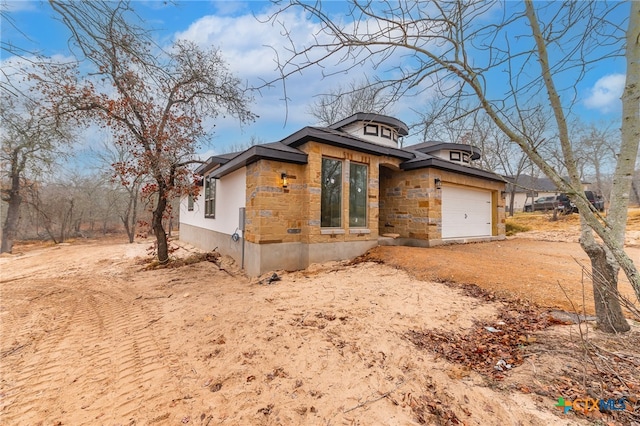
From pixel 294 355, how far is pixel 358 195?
18.1 feet

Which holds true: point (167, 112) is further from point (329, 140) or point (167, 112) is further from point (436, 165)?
point (436, 165)

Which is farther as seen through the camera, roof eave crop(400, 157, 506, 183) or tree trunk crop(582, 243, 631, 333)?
roof eave crop(400, 157, 506, 183)

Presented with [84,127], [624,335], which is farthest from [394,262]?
[84,127]

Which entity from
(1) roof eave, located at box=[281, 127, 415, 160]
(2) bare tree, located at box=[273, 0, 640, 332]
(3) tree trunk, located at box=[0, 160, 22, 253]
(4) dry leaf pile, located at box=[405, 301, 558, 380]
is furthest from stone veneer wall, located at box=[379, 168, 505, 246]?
(3) tree trunk, located at box=[0, 160, 22, 253]

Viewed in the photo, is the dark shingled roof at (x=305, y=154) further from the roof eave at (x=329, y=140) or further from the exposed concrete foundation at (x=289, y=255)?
the exposed concrete foundation at (x=289, y=255)

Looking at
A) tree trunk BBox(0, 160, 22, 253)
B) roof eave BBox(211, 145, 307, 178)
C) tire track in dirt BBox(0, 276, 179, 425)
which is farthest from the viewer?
tree trunk BBox(0, 160, 22, 253)

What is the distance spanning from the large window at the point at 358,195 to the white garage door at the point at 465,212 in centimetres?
367

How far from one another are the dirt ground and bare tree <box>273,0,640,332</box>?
1.11m

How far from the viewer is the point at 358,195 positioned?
7.80 m

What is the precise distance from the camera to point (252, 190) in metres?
6.93

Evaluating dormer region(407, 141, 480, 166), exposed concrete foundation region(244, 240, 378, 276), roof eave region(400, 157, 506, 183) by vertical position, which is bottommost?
exposed concrete foundation region(244, 240, 378, 276)

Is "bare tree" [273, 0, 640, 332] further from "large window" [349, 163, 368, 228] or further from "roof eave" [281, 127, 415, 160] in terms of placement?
"large window" [349, 163, 368, 228]

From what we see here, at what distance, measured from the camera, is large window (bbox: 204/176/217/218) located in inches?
421

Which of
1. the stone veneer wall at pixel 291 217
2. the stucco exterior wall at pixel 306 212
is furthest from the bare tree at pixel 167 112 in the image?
the stone veneer wall at pixel 291 217
